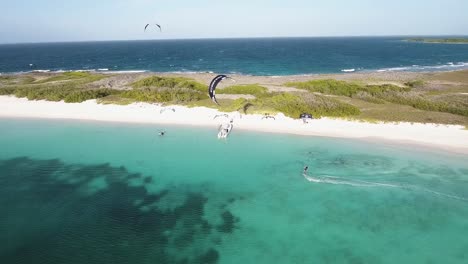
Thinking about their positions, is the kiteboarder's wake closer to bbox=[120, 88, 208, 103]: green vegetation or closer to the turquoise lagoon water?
the turquoise lagoon water

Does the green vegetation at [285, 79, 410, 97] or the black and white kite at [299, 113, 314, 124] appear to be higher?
the green vegetation at [285, 79, 410, 97]

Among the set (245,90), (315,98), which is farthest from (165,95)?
(315,98)

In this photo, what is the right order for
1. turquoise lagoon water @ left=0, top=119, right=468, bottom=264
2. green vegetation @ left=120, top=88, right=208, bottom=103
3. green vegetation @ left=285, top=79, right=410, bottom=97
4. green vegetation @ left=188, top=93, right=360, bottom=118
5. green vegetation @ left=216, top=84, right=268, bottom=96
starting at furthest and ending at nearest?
green vegetation @ left=216, top=84, right=268, bottom=96 < green vegetation @ left=285, top=79, right=410, bottom=97 < green vegetation @ left=120, top=88, right=208, bottom=103 < green vegetation @ left=188, top=93, right=360, bottom=118 < turquoise lagoon water @ left=0, top=119, right=468, bottom=264

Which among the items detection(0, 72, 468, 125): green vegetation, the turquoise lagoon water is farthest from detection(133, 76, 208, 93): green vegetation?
the turquoise lagoon water

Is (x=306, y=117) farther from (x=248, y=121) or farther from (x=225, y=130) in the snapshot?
(x=225, y=130)

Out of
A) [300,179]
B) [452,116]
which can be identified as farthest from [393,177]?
[452,116]

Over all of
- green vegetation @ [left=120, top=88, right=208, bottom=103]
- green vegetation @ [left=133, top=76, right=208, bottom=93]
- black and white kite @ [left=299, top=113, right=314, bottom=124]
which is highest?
green vegetation @ [left=133, top=76, right=208, bottom=93]

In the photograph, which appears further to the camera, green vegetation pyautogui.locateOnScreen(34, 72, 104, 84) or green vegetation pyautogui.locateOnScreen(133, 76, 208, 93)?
green vegetation pyautogui.locateOnScreen(34, 72, 104, 84)
